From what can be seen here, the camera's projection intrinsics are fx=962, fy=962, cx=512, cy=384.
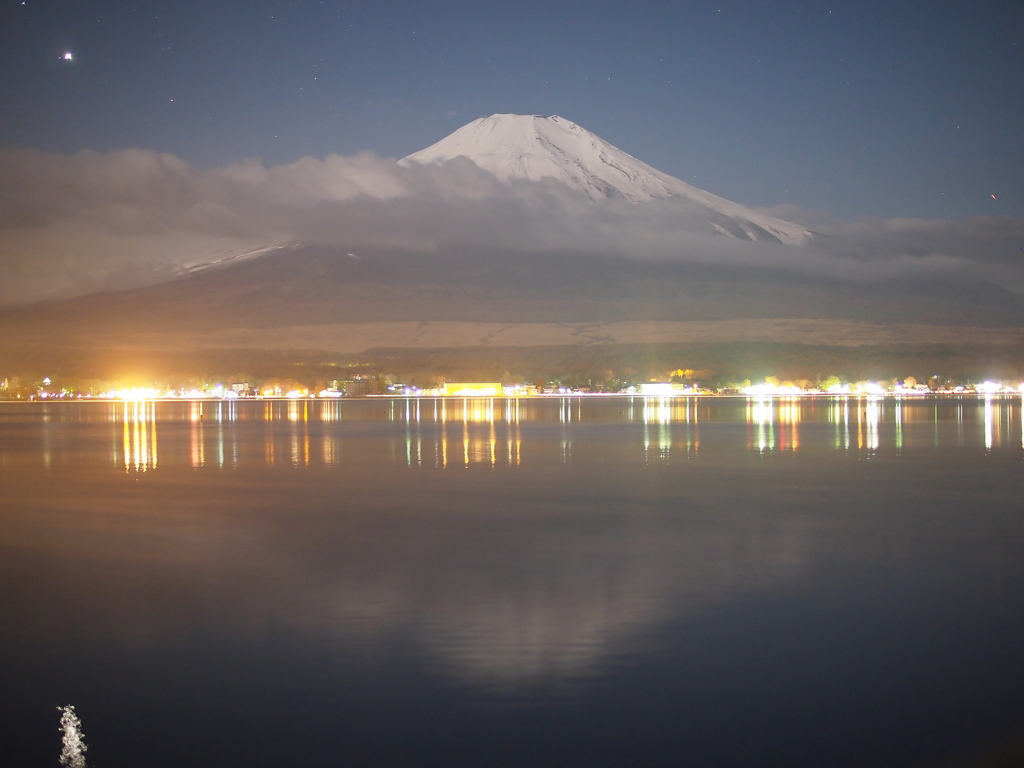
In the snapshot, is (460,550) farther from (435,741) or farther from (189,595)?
(435,741)

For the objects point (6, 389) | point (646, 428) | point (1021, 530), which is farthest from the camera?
point (6, 389)

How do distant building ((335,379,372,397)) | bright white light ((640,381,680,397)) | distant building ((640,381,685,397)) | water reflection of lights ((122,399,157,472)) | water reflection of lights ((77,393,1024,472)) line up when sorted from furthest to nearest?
distant building ((335,379,372,397)) → bright white light ((640,381,680,397)) → distant building ((640,381,685,397)) → water reflection of lights ((77,393,1024,472)) → water reflection of lights ((122,399,157,472))

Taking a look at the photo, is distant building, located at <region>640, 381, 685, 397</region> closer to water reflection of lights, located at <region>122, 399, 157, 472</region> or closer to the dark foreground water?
water reflection of lights, located at <region>122, 399, 157, 472</region>

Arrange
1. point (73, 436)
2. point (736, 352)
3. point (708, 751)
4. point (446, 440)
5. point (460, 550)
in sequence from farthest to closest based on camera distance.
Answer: point (736, 352), point (73, 436), point (446, 440), point (460, 550), point (708, 751)

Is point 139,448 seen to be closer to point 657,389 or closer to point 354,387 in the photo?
point 354,387

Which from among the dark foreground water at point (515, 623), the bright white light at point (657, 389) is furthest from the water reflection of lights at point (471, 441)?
the bright white light at point (657, 389)

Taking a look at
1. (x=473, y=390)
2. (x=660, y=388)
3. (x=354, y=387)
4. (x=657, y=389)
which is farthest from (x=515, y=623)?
(x=660, y=388)

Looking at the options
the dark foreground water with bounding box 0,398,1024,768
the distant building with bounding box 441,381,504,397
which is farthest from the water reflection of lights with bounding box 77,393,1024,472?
the distant building with bounding box 441,381,504,397

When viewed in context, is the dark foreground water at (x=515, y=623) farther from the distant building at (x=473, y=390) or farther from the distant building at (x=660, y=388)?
the distant building at (x=660, y=388)

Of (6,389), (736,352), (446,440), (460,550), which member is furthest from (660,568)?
(736,352)
